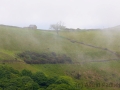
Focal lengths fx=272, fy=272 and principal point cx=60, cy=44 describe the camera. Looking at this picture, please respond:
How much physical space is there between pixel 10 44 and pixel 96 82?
40.8m

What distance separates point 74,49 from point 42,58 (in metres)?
22.3

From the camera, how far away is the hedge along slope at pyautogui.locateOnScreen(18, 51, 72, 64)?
325ft

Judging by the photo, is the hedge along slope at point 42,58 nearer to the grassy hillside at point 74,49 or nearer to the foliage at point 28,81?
the grassy hillside at point 74,49

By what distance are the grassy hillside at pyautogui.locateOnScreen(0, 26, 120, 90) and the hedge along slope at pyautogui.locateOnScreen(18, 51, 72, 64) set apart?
7.51 feet

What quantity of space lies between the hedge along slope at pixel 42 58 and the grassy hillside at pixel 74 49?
2.29 meters

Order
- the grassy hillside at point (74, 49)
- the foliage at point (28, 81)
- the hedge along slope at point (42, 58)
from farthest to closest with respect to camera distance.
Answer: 1. the hedge along slope at point (42, 58)
2. the grassy hillside at point (74, 49)
3. the foliage at point (28, 81)

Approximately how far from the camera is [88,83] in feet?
295

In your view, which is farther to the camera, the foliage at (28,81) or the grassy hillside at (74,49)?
the grassy hillside at (74,49)

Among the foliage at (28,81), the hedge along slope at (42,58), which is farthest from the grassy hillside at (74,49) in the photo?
the foliage at (28,81)

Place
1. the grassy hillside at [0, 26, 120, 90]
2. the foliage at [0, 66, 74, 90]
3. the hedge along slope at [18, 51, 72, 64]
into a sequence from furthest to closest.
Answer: the hedge along slope at [18, 51, 72, 64] < the grassy hillside at [0, 26, 120, 90] < the foliage at [0, 66, 74, 90]

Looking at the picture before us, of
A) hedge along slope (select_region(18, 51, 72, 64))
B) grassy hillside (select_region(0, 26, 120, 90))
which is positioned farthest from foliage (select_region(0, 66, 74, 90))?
hedge along slope (select_region(18, 51, 72, 64))

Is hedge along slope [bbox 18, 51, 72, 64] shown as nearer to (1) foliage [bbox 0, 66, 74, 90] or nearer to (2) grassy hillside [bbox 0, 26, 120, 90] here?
(2) grassy hillside [bbox 0, 26, 120, 90]

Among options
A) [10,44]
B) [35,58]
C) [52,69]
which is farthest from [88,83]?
[10,44]

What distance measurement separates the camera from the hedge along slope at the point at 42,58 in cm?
9913
